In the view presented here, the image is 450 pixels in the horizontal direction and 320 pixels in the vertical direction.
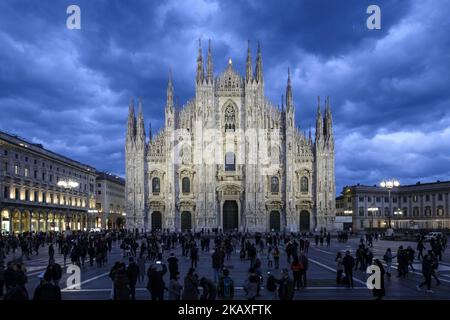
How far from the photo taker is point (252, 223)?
224 ft

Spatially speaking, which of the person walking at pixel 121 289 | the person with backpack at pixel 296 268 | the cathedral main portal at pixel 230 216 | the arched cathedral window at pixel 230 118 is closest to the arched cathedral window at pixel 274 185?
the cathedral main portal at pixel 230 216

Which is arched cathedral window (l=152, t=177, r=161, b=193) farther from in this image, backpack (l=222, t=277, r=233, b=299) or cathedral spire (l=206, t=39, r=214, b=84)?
backpack (l=222, t=277, r=233, b=299)

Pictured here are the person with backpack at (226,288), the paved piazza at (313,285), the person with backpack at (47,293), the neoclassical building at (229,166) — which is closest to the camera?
the person with backpack at (47,293)

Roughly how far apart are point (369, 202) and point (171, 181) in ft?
151

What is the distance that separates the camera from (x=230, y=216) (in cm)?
7075

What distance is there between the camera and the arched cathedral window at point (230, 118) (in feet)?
231

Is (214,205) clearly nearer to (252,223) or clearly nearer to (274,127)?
(252,223)

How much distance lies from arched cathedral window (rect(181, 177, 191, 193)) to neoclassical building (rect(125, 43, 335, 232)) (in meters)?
0.14

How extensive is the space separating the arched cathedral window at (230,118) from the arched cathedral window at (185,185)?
30.1 feet

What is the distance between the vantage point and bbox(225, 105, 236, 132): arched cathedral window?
70500 millimetres

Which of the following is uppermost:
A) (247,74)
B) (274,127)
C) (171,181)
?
(247,74)

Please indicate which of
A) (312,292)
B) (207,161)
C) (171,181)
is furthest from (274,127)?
(312,292)

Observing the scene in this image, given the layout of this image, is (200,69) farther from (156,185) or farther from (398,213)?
(398,213)

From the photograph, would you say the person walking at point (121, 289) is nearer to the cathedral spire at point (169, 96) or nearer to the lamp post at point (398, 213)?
the cathedral spire at point (169, 96)
